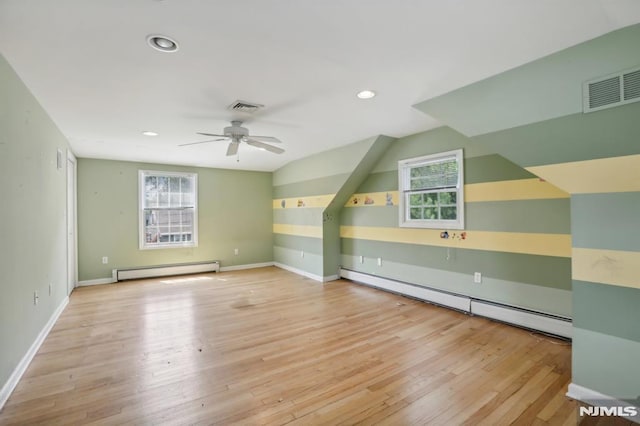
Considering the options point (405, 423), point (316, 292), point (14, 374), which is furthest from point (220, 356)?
point (316, 292)

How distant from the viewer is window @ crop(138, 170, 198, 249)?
614cm

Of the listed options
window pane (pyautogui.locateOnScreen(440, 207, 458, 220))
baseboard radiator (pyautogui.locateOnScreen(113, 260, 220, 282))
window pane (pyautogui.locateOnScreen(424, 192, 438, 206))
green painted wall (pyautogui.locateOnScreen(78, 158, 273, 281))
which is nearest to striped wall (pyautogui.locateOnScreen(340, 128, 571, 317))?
window pane (pyautogui.locateOnScreen(440, 207, 458, 220))

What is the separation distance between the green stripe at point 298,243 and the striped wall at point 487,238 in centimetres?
123

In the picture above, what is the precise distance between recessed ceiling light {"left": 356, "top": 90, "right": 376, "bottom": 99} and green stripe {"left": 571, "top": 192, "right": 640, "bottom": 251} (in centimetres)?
188

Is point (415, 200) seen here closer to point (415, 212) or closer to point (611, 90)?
point (415, 212)

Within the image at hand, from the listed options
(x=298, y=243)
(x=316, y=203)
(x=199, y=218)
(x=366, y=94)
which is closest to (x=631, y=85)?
(x=366, y=94)

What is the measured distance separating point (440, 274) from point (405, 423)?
260 cm

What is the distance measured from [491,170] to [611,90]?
1.73 metres

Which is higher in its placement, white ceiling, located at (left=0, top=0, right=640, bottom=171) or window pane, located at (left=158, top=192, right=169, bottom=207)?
white ceiling, located at (left=0, top=0, right=640, bottom=171)

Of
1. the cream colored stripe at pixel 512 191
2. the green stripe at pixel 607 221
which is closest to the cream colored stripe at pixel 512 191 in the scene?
the cream colored stripe at pixel 512 191

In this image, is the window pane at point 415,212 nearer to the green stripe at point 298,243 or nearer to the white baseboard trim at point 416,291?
the white baseboard trim at point 416,291

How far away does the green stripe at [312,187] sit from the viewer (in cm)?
530

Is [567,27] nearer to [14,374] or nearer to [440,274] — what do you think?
[440,274]

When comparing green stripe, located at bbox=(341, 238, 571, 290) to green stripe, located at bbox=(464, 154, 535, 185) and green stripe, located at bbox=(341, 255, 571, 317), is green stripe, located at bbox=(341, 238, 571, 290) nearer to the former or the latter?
green stripe, located at bbox=(341, 255, 571, 317)
